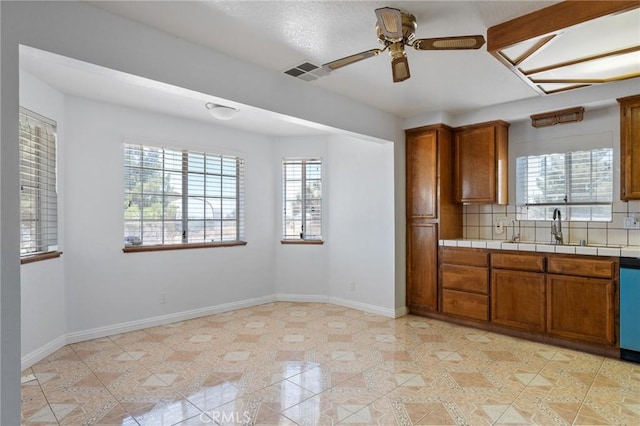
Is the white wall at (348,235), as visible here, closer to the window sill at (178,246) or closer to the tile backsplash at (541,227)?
the window sill at (178,246)

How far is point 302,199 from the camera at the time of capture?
525 centimetres

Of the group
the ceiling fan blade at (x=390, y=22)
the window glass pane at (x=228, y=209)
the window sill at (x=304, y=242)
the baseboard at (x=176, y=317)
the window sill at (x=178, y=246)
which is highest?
the ceiling fan blade at (x=390, y=22)

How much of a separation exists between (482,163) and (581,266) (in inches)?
59.4

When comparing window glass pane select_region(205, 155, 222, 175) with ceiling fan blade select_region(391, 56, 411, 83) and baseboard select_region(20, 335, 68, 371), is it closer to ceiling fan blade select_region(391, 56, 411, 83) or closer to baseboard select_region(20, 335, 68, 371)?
baseboard select_region(20, 335, 68, 371)

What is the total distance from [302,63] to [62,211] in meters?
2.77

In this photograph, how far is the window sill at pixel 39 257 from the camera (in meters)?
2.89

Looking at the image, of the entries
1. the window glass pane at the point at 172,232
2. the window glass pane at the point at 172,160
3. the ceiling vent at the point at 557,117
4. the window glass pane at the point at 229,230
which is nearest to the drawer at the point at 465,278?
the ceiling vent at the point at 557,117

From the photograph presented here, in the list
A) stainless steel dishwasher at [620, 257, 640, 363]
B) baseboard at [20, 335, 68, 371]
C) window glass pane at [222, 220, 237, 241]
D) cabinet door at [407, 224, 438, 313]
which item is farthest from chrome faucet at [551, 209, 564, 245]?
baseboard at [20, 335, 68, 371]

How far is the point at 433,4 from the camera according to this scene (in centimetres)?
206

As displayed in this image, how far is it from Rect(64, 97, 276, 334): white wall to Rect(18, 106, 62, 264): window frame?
0.52 feet

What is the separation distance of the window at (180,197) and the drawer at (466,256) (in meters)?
2.78

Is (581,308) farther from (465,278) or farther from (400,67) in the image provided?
(400,67)

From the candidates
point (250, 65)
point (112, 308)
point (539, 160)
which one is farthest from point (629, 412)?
point (112, 308)

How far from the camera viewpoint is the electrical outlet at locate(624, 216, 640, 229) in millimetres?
3401
